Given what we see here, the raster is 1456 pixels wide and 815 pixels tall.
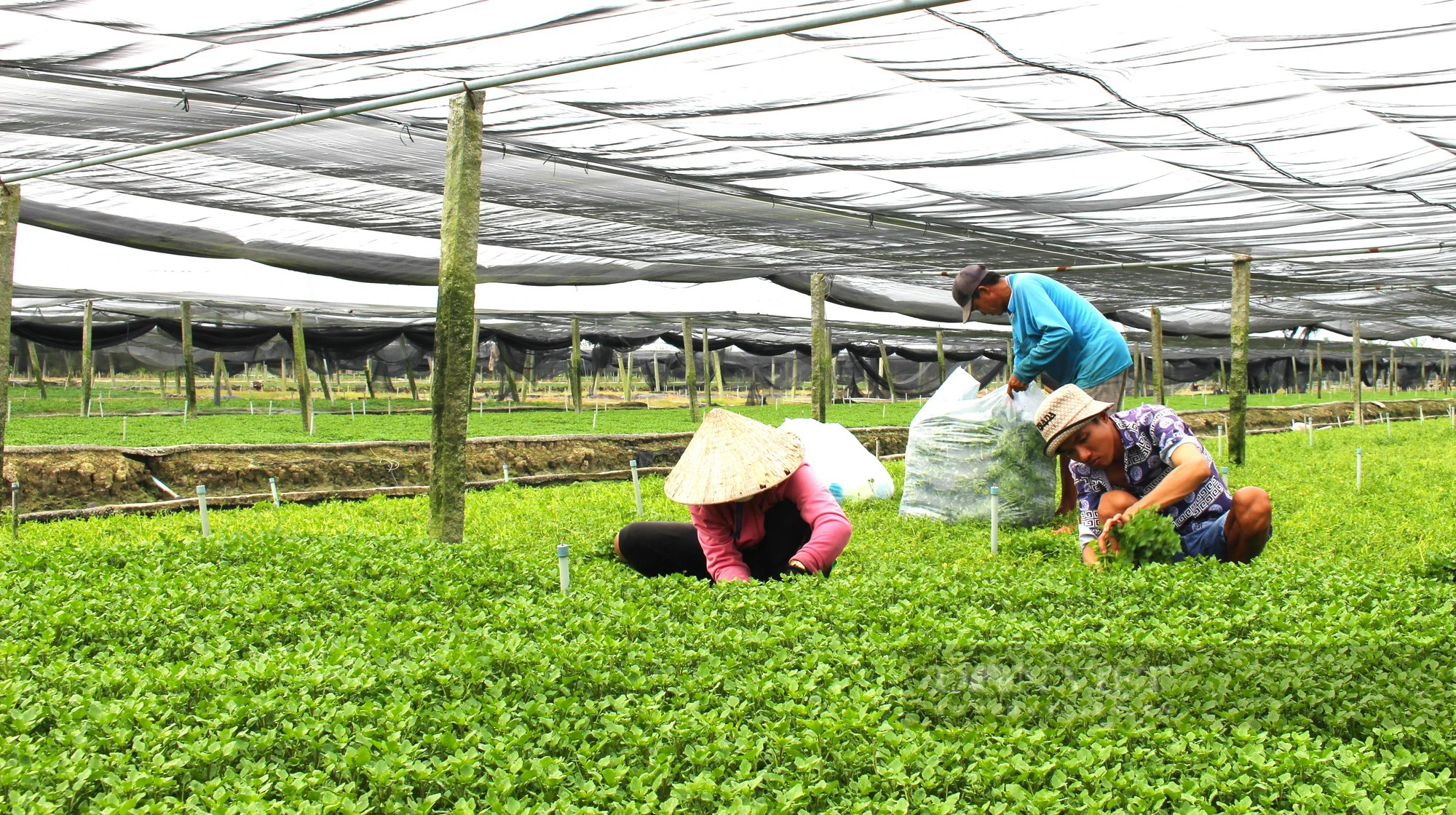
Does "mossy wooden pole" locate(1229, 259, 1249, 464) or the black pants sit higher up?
"mossy wooden pole" locate(1229, 259, 1249, 464)

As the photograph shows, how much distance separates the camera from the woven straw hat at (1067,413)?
4266 mm

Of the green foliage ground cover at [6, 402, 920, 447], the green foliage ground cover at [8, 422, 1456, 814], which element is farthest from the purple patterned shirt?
the green foliage ground cover at [6, 402, 920, 447]

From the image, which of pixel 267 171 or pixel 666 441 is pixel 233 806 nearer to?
pixel 267 171

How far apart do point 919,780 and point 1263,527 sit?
2774 mm

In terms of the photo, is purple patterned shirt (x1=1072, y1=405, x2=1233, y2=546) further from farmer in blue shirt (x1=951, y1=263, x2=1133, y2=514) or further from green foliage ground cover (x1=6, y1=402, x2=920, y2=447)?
green foliage ground cover (x1=6, y1=402, x2=920, y2=447)

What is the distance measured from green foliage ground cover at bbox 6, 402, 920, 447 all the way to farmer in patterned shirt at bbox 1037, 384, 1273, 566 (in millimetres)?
9931

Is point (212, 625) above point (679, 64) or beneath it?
beneath

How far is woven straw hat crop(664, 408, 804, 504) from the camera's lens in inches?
163

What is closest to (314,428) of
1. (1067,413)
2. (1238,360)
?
(1238,360)

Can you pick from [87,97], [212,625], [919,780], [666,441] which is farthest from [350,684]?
[666,441]

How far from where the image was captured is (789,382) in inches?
2052

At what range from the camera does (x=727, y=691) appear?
283 centimetres

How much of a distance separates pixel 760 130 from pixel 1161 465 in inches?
129

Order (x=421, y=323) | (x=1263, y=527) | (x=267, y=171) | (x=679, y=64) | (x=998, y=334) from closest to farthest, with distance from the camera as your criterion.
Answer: (x=1263, y=527) → (x=679, y=64) → (x=267, y=171) → (x=421, y=323) → (x=998, y=334)
